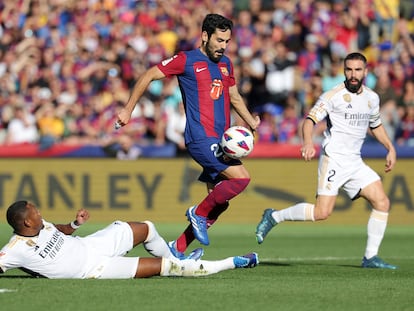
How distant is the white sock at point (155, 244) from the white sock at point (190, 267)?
0.46m

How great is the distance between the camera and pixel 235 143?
11133 mm

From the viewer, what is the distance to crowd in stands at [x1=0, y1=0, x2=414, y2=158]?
2088 cm

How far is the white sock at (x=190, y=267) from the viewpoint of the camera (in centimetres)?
984

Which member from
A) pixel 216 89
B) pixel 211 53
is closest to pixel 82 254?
pixel 216 89

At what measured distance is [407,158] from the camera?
1970 cm

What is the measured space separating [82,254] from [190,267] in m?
1.02

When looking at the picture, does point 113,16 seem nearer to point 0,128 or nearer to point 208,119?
point 0,128

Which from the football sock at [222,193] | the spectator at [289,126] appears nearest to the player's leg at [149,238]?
the football sock at [222,193]

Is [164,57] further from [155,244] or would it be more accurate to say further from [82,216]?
[82,216]

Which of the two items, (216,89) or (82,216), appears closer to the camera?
(82,216)

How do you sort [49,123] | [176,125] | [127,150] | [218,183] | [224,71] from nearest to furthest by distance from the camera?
[218,183] < [224,71] < [127,150] < [176,125] < [49,123]

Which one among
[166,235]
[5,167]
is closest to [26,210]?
[166,235]

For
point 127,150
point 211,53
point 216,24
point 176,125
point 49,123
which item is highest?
point 216,24

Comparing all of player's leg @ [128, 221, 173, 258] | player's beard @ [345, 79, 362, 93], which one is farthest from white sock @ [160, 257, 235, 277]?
player's beard @ [345, 79, 362, 93]
